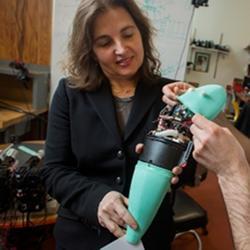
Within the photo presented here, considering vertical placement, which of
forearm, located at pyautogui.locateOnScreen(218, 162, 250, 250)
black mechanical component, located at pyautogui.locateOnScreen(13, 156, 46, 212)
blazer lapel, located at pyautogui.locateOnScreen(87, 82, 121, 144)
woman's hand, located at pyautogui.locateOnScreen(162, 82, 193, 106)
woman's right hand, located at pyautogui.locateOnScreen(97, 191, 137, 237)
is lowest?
black mechanical component, located at pyautogui.locateOnScreen(13, 156, 46, 212)

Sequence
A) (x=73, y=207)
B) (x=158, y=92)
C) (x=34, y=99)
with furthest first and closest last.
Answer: (x=34, y=99)
(x=158, y=92)
(x=73, y=207)

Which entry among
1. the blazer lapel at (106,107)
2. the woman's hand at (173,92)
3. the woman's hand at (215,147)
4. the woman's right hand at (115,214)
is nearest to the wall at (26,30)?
the blazer lapel at (106,107)

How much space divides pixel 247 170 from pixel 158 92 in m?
0.47

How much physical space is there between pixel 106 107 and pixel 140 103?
112mm

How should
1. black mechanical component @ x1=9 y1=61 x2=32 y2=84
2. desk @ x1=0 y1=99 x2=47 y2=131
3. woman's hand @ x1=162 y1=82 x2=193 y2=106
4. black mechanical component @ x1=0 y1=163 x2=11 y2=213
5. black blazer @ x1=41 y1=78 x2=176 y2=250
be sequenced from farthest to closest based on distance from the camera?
1. black mechanical component @ x1=9 y1=61 x2=32 y2=84
2. desk @ x1=0 y1=99 x2=47 y2=131
3. black mechanical component @ x1=0 y1=163 x2=11 y2=213
4. black blazer @ x1=41 y1=78 x2=176 y2=250
5. woman's hand @ x1=162 y1=82 x2=193 y2=106

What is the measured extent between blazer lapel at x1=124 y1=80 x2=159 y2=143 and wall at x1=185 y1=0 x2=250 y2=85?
5.19 metres

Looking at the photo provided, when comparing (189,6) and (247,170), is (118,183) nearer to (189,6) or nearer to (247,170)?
(247,170)

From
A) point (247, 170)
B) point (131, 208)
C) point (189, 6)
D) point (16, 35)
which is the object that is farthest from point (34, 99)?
point (247, 170)

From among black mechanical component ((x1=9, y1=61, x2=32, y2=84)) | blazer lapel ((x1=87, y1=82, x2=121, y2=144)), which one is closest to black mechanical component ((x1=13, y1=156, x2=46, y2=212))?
blazer lapel ((x1=87, y1=82, x2=121, y2=144))

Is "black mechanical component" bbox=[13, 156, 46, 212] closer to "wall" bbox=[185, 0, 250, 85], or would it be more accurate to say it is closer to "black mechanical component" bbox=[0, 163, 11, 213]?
"black mechanical component" bbox=[0, 163, 11, 213]

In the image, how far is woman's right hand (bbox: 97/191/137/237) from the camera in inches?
29.5

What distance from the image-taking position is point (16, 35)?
237 cm

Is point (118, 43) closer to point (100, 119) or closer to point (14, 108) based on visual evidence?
point (100, 119)

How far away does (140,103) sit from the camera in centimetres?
103
